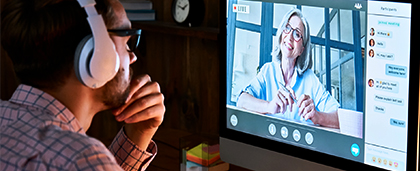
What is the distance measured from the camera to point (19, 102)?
983 mm

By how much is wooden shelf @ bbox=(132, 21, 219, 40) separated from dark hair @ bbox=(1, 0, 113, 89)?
880 millimetres

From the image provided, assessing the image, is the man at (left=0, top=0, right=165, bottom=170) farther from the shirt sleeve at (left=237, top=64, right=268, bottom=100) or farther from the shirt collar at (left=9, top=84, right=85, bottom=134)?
the shirt sleeve at (left=237, top=64, right=268, bottom=100)

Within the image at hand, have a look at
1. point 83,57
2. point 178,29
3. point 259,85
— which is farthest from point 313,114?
point 178,29

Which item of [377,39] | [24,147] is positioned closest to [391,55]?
[377,39]

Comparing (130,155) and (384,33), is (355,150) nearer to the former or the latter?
(384,33)

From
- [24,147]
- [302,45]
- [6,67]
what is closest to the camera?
[24,147]

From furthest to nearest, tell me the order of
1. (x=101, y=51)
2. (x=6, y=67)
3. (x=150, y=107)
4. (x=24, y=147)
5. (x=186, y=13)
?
(x=6, y=67)
(x=186, y=13)
(x=150, y=107)
(x=101, y=51)
(x=24, y=147)

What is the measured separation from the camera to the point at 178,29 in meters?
1.95

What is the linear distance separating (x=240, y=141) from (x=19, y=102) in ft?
1.98

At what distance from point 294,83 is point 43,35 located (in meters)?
0.57

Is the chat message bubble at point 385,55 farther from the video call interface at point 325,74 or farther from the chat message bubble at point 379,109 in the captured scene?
the chat message bubble at point 379,109

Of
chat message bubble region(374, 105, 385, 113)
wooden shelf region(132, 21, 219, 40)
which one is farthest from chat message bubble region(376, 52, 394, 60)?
wooden shelf region(132, 21, 219, 40)

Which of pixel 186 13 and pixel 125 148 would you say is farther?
pixel 186 13

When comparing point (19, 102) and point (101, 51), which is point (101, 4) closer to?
point (101, 51)
